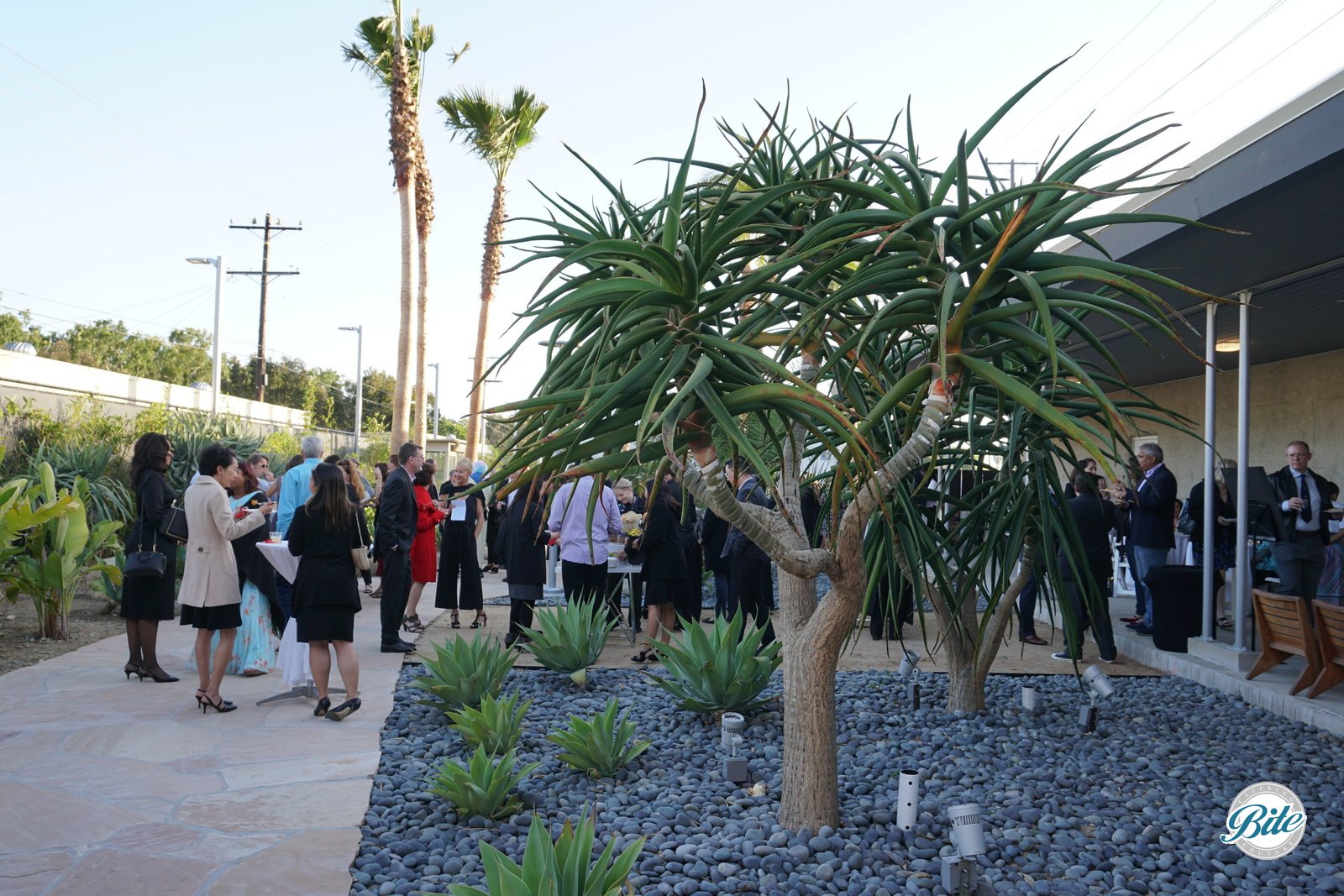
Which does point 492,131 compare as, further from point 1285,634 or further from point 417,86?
point 1285,634

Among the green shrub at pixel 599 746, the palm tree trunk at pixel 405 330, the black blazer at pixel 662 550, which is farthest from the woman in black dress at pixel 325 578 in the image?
the palm tree trunk at pixel 405 330

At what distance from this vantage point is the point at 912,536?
17.2 feet

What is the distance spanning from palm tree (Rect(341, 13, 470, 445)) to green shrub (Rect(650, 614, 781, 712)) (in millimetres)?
15523

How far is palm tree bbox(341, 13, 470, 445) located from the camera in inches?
831

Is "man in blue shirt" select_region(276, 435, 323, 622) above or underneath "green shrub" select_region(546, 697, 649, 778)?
above

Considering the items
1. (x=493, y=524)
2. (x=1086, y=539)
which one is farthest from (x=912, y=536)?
(x=493, y=524)

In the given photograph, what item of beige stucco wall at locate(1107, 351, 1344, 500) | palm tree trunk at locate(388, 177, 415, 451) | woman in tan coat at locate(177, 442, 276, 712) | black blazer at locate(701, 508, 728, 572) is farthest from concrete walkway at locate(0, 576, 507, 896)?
palm tree trunk at locate(388, 177, 415, 451)

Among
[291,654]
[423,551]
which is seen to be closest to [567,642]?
[291,654]

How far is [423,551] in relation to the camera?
33.8 ft

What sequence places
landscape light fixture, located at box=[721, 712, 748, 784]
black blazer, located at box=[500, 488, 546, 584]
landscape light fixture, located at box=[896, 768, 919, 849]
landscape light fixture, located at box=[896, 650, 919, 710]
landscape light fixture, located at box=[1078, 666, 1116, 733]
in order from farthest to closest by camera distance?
black blazer, located at box=[500, 488, 546, 584]
landscape light fixture, located at box=[896, 650, 919, 710]
landscape light fixture, located at box=[1078, 666, 1116, 733]
landscape light fixture, located at box=[721, 712, 748, 784]
landscape light fixture, located at box=[896, 768, 919, 849]

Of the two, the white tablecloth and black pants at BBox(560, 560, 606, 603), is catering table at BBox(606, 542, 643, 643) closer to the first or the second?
black pants at BBox(560, 560, 606, 603)

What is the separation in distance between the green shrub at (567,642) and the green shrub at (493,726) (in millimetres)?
1934

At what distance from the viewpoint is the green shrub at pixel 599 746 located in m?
5.09

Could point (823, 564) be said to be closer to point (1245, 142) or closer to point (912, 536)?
point (912, 536)
